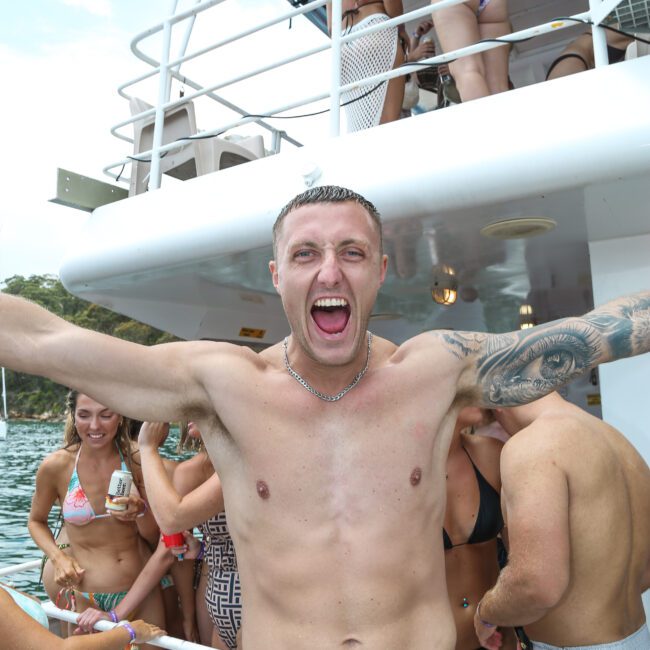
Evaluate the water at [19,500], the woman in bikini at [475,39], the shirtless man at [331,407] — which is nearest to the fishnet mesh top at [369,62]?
the woman in bikini at [475,39]

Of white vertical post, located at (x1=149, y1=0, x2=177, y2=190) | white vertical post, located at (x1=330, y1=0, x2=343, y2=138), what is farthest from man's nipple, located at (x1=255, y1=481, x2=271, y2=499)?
white vertical post, located at (x1=149, y1=0, x2=177, y2=190)

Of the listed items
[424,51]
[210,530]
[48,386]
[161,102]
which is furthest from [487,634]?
[48,386]

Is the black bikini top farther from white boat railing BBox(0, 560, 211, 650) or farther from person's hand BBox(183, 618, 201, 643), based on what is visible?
person's hand BBox(183, 618, 201, 643)

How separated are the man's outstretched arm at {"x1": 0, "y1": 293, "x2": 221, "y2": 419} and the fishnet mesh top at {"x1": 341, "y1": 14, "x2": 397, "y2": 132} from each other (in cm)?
252

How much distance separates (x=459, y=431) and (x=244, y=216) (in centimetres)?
158

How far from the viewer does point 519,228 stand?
3287 mm

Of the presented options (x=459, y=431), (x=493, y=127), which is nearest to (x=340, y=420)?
(x=459, y=431)

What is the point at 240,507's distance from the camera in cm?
170

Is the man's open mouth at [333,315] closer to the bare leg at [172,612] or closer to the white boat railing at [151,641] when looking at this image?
the white boat railing at [151,641]

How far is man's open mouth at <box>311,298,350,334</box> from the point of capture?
1663 millimetres

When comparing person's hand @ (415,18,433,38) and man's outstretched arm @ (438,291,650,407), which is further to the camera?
person's hand @ (415,18,433,38)

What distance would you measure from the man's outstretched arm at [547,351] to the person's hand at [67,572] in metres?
2.57

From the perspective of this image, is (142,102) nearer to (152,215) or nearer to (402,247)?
(152,215)

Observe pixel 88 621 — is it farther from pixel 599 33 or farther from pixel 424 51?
pixel 424 51
